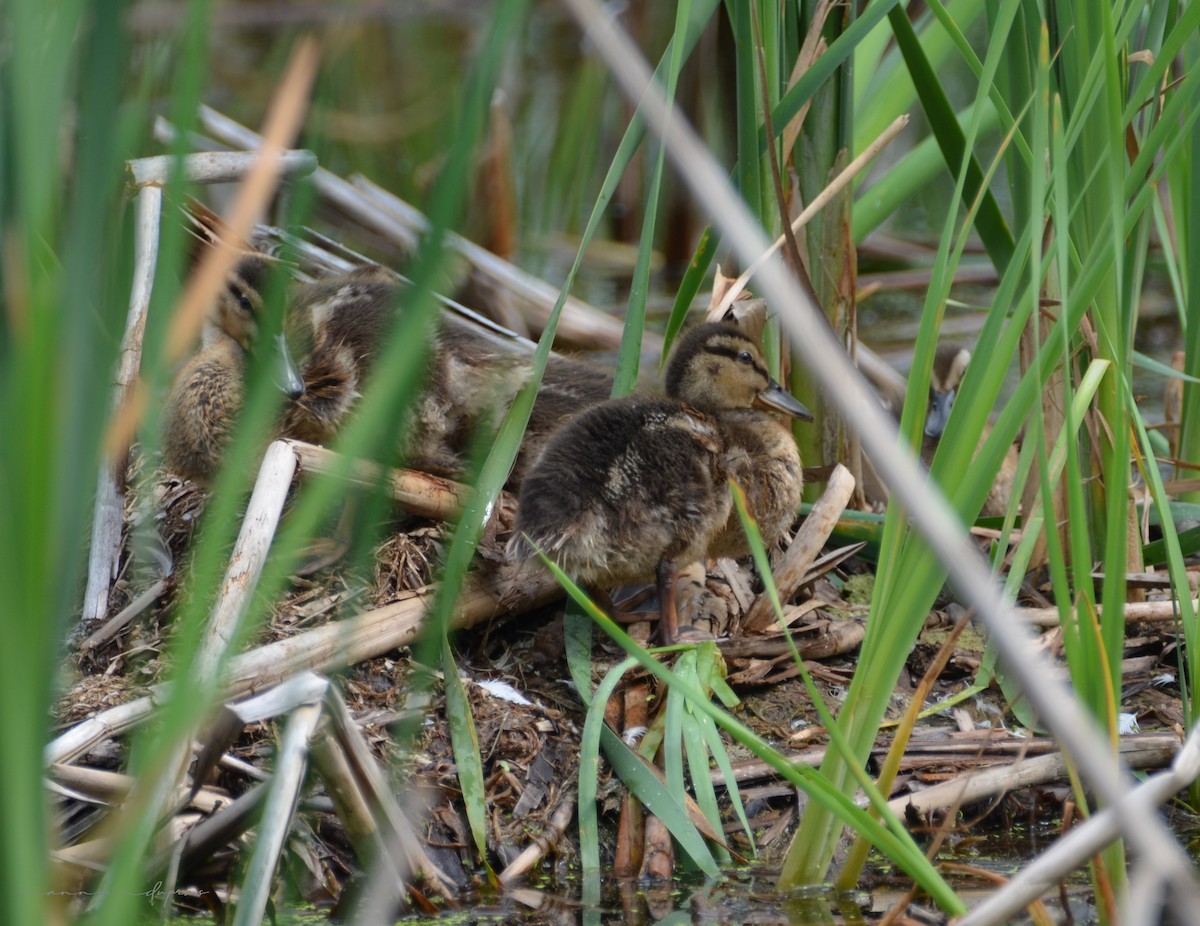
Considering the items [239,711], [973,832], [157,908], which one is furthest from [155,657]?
[973,832]

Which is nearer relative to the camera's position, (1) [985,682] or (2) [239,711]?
(2) [239,711]

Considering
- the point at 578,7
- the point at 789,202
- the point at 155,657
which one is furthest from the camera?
the point at 789,202

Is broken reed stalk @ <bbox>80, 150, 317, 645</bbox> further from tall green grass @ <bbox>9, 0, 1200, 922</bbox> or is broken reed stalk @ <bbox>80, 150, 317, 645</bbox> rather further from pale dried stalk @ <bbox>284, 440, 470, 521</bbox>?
tall green grass @ <bbox>9, 0, 1200, 922</bbox>

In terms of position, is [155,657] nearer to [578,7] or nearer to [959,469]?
[959,469]

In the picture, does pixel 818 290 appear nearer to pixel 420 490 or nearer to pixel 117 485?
pixel 420 490

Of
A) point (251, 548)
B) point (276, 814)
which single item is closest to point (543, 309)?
point (251, 548)

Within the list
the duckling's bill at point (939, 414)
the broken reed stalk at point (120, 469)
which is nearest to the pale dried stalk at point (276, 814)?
the broken reed stalk at point (120, 469)

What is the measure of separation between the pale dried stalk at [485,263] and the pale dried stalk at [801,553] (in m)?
1.48

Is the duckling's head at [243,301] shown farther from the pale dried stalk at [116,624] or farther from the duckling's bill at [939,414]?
the duckling's bill at [939,414]

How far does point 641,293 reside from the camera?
253cm

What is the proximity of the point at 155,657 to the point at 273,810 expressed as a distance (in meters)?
1.36

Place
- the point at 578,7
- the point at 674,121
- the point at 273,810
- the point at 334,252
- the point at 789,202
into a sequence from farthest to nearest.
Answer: the point at 334,252, the point at 789,202, the point at 273,810, the point at 674,121, the point at 578,7

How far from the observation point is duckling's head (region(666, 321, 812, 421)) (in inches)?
120

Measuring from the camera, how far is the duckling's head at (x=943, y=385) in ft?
13.8
